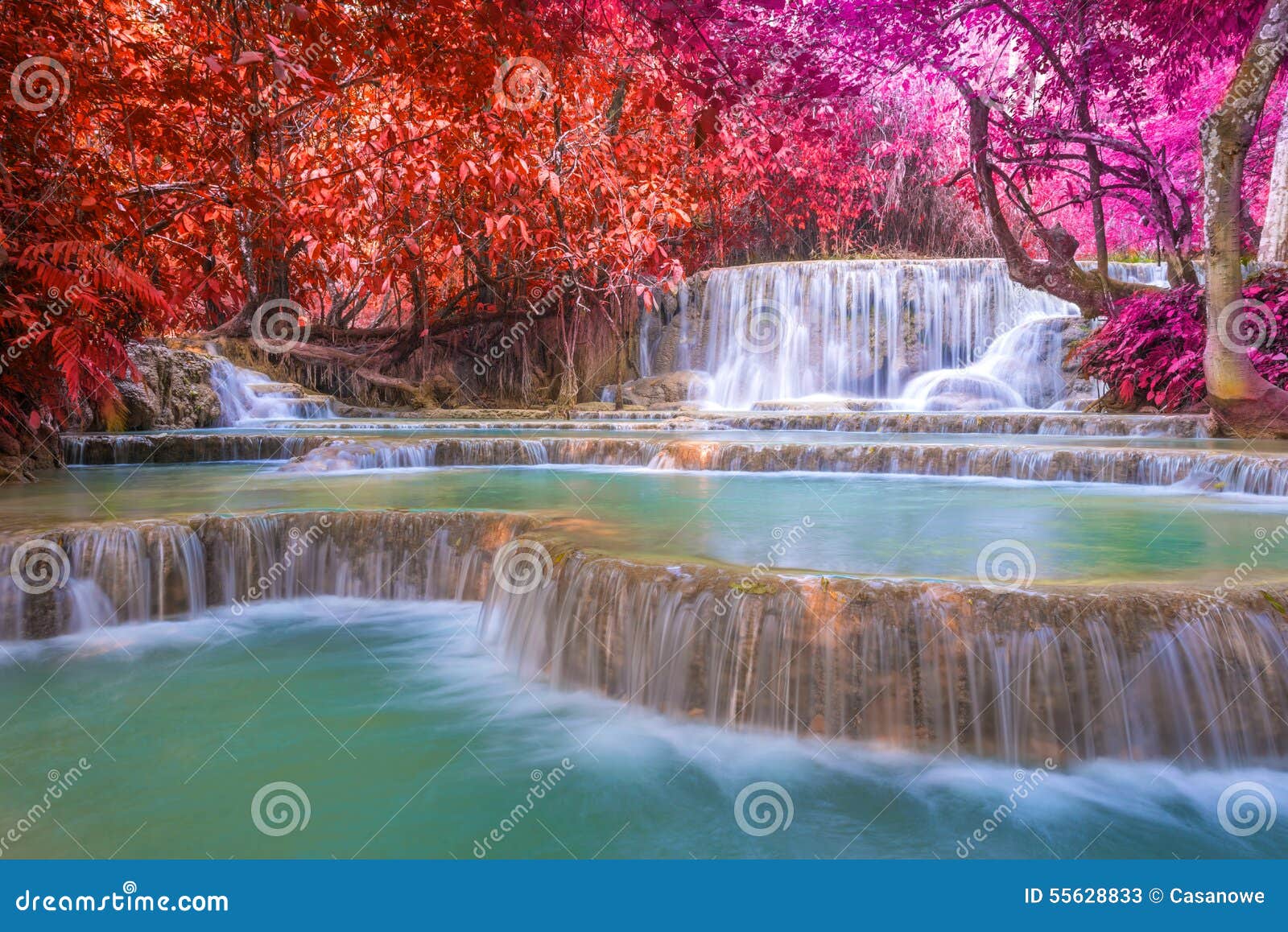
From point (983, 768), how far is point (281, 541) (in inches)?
161

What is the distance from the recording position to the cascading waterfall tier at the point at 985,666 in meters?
3.03

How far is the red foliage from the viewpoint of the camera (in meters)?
8.86

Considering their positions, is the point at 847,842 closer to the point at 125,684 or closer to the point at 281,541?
the point at 125,684

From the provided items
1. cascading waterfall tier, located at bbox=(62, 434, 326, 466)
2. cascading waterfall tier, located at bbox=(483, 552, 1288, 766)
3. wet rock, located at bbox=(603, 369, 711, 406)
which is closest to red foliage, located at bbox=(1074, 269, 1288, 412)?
wet rock, located at bbox=(603, 369, 711, 406)

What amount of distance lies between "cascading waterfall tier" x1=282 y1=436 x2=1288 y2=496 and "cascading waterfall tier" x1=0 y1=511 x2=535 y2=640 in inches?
111

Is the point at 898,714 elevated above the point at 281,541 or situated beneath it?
situated beneath

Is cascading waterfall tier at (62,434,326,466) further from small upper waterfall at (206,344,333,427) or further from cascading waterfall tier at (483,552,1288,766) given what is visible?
cascading waterfall tier at (483,552,1288,766)

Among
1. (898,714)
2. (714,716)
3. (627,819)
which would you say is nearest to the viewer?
(627,819)

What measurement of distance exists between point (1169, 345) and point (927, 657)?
9.04 m

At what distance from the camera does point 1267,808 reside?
287cm

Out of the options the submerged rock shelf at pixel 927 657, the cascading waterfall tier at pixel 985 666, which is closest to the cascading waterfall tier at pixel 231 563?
the submerged rock shelf at pixel 927 657

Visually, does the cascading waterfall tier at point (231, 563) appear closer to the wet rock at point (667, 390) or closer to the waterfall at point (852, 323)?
the wet rock at point (667, 390)

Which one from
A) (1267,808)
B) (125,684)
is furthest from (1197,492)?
(125,684)

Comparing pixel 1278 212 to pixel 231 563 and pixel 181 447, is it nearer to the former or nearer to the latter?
pixel 231 563
